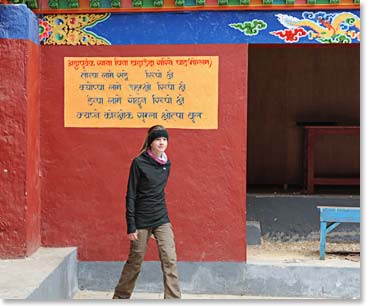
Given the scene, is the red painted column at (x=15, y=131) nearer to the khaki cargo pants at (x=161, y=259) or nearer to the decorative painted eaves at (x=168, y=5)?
the decorative painted eaves at (x=168, y=5)

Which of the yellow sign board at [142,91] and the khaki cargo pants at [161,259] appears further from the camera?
the yellow sign board at [142,91]

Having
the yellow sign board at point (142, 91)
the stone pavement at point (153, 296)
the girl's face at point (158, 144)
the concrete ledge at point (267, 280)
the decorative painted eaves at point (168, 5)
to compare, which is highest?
the decorative painted eaves at point (168, 5)

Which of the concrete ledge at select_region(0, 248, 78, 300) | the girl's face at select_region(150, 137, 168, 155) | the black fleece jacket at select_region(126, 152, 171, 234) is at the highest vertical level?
the girl's face at select_region(150, 137, 168, 155)

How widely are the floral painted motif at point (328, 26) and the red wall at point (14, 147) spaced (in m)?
2.61

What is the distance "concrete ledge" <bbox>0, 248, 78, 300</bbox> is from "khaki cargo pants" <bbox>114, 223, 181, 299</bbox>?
0.62 metres

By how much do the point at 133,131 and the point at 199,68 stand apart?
0.89 meters

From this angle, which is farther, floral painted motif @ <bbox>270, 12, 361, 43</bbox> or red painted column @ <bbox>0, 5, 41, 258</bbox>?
floral painted motif @ <bbox>270, 12, 361, 43</bbox>

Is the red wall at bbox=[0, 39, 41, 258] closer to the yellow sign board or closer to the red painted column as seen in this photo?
the red painted column

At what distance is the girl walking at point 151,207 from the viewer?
5.47 metres

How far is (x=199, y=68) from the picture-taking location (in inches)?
263

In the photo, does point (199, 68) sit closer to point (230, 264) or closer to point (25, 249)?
point (230, 264)

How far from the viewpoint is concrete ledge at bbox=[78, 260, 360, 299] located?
6.66 metres

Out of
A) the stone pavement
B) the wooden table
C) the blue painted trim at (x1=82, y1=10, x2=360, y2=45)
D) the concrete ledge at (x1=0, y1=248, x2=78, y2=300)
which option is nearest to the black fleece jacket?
the concrete ledge at (x1=0, y1=248, x2=78, y2=300)

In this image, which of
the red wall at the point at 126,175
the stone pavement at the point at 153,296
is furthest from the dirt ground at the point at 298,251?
the red wall at the point at 126,175
